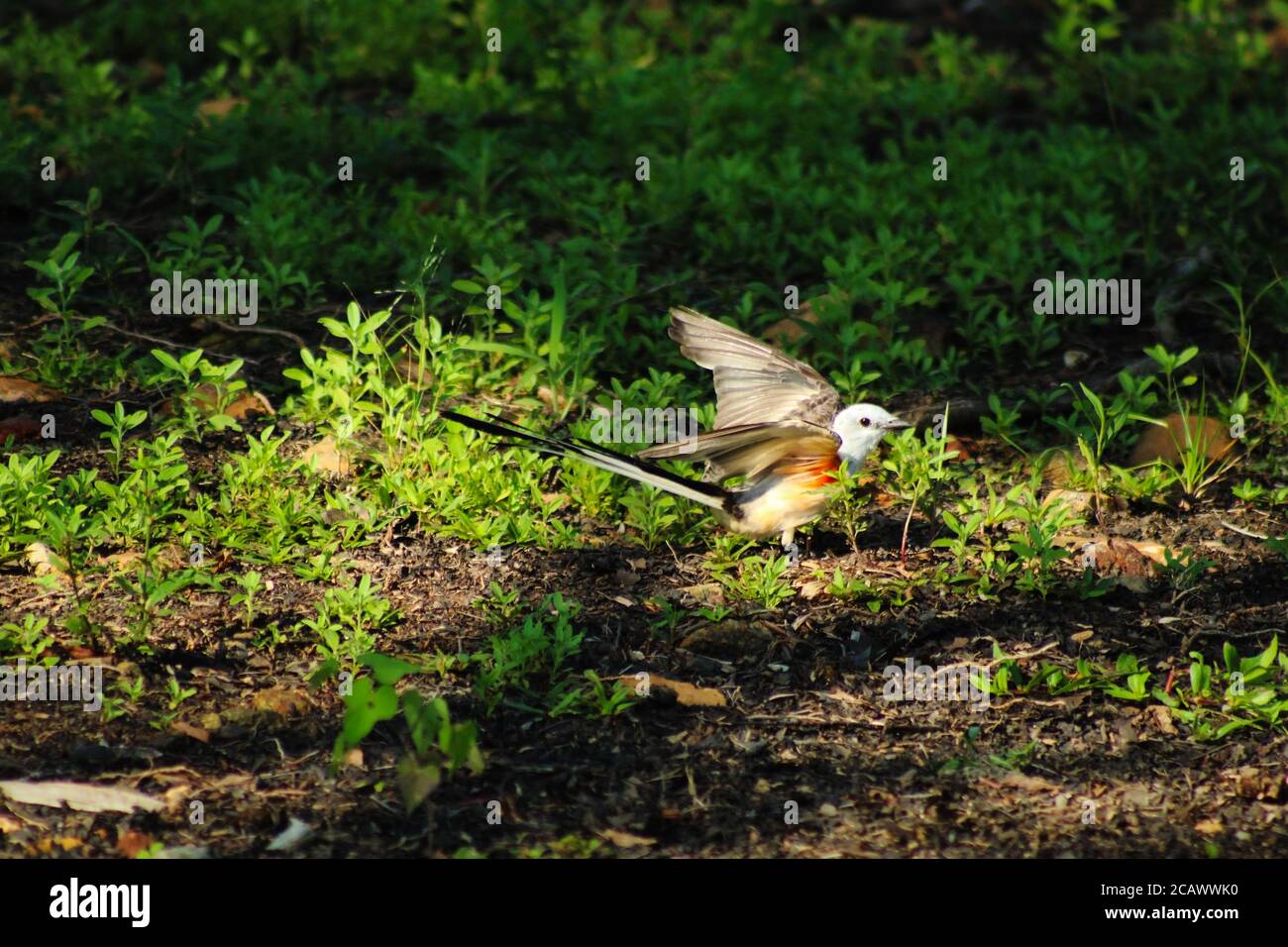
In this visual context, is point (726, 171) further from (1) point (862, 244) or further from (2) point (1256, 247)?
(2) point (1256, 247)

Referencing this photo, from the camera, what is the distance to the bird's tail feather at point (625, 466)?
459 cm

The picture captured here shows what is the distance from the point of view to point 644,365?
6.09 m

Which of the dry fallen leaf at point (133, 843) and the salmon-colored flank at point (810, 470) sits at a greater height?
the salmon-colored flank at point (810, 470)

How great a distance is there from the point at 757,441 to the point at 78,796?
7.28 feet

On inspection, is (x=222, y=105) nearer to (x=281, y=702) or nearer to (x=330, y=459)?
(x=330, y=459)

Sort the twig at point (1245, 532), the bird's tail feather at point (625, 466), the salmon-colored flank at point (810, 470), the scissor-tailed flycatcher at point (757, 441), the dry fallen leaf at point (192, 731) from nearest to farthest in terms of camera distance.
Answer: the dry fallen leaf at point (192, 731), the bird's tail feather at point (625, 466), the scissor-tailed flycatcher at point (757, 441), the salmon-colored flank at point (810, 470), the twig at point (1245, 532)

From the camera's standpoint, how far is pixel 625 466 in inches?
183

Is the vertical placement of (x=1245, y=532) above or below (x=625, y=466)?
below

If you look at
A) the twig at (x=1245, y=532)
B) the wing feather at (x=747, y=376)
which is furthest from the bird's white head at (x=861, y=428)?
the twig at (x=1245, y=532)

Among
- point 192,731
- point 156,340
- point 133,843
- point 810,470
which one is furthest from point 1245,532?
point 156,340

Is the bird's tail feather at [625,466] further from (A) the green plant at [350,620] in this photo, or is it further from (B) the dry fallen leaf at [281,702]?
(B) the dry fallen leaf at [281,702]

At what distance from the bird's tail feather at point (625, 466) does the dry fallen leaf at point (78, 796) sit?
1344mm

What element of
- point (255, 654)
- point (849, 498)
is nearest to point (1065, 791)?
point (849, 498)

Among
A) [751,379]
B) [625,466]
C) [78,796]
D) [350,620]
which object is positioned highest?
[751,379]
